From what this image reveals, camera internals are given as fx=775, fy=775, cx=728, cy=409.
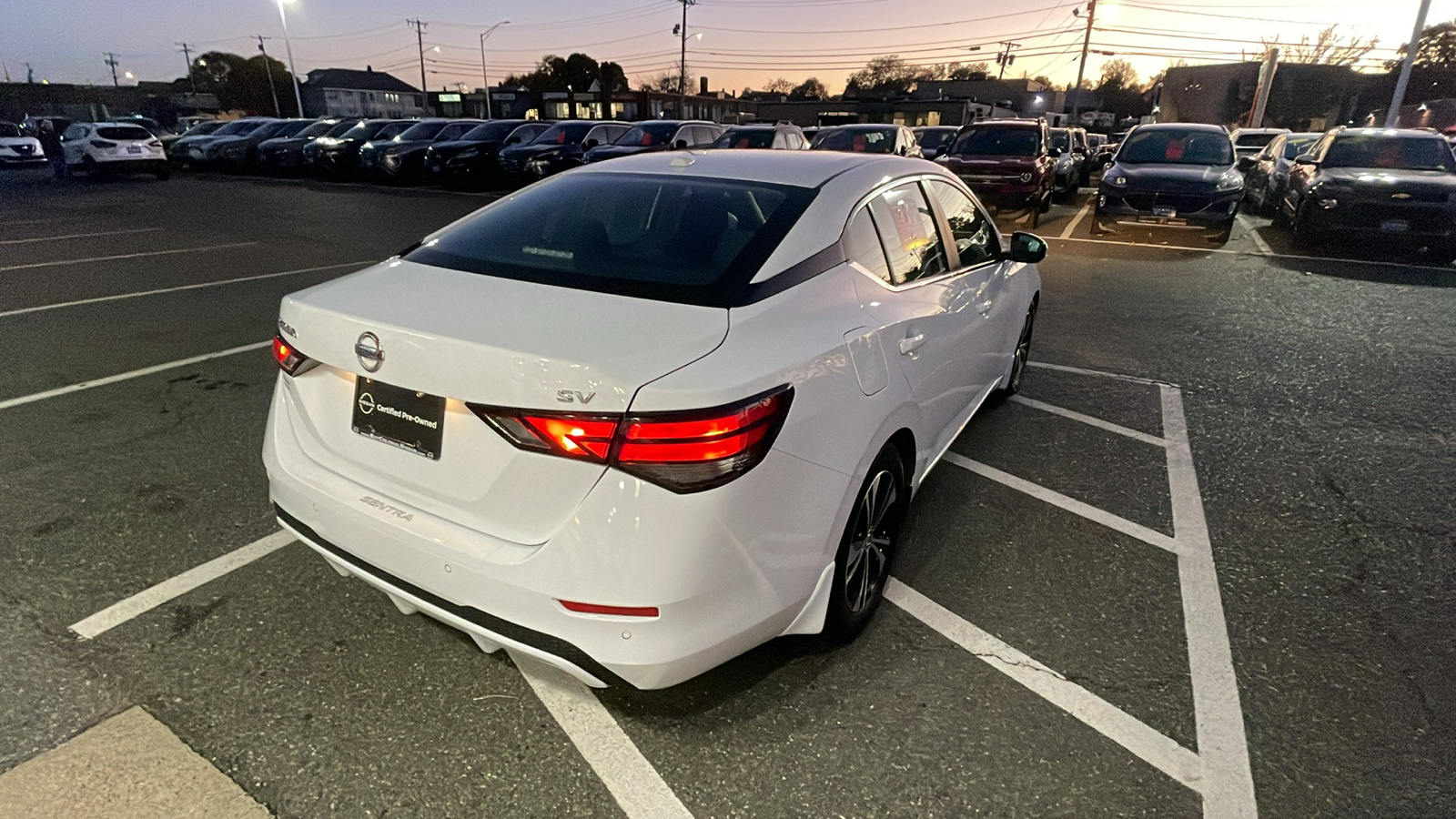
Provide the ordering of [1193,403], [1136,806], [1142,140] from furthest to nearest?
[1142,140] < [1193,403] < [1136,806]

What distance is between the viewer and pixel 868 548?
104 inches

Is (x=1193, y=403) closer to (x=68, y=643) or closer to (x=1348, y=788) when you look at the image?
(x=1348, y=788)

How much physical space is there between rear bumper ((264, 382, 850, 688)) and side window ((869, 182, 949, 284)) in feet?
3.65

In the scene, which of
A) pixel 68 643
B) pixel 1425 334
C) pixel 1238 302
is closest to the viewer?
pixel 68 643

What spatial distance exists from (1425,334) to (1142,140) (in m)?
6.89

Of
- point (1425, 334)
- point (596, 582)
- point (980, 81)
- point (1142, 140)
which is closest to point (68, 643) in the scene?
point (596, 582)

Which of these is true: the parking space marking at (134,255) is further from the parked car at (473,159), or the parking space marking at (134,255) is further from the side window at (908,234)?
the side window at (908,234)

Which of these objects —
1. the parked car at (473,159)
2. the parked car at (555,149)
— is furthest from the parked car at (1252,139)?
the parked car at (473,159)

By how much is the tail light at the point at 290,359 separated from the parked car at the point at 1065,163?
16.3 metres

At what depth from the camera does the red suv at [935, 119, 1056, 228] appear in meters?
13.2

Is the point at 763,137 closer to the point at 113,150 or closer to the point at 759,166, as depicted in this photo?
the point at 759,166

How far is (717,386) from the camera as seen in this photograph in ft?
6.00

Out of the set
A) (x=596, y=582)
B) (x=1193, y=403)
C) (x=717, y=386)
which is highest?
(x=717, y=386)

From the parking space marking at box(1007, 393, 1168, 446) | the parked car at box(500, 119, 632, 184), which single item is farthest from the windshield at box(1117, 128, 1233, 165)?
the parked car at box(500, 119, 632, 184)
